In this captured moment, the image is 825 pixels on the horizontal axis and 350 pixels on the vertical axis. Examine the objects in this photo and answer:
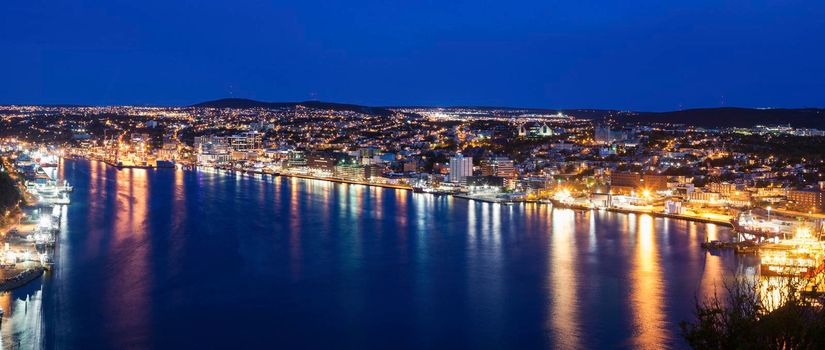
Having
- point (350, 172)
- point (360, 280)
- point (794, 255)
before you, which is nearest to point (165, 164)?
point (350, 172)

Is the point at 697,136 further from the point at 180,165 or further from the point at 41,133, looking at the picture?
the point at 41,133

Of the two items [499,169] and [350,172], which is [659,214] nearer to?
[499,169]

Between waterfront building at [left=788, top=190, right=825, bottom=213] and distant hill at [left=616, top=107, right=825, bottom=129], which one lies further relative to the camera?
distant hill at [left=616, top=107, right=825, bottom=129]

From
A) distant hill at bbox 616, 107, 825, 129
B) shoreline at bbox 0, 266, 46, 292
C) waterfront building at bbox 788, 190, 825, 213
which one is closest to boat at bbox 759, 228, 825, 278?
waterfront building at bbox 788, 190, 825, 213

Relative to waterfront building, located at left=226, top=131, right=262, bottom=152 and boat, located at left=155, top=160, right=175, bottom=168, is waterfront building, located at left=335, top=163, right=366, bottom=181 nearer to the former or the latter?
boat, located at left=155, top=160, right=175, bottom=168

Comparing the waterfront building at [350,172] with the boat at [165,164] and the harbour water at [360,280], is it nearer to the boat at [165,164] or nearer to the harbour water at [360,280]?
the boat at [165,164]
